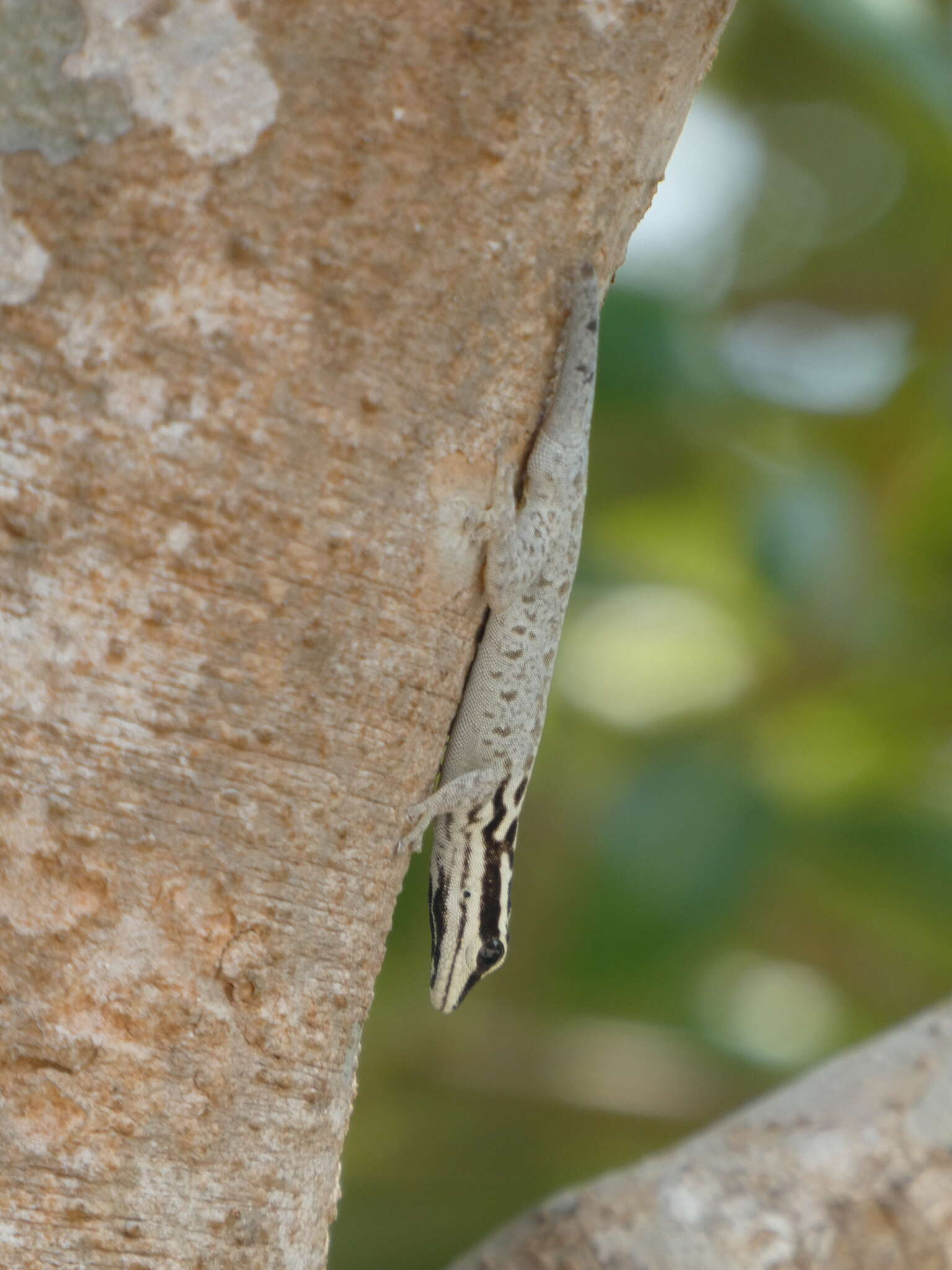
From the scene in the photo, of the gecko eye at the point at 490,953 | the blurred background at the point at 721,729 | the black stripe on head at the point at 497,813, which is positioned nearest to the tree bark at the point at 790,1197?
the gecko eye at the point at 490,953

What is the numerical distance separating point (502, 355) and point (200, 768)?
0.70m

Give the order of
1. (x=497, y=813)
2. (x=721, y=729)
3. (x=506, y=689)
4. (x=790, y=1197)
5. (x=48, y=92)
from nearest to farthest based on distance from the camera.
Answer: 1. (x=48, y=92)
2. (x=790, y=1197)
3. (x=506, y=689)
4. (x=497, y=813)
5. (x=721, y=729)

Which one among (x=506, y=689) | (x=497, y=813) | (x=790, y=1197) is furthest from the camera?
(x=497, y=813)

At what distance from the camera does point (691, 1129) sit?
5.13 metres

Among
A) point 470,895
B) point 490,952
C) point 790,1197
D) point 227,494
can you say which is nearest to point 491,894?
point 470,895

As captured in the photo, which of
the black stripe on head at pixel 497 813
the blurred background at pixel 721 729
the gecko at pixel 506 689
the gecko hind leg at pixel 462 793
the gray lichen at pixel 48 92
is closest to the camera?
the gray lichen at pixel 48 92

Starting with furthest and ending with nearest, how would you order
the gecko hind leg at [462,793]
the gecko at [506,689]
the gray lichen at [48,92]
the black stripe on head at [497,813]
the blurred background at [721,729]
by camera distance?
1. the blurred background at [721,729]
2. the black stripe on head at [497,813]
3. the gecko hind leg at [462,793]
4. the gecko at [506,689]
5. the gray lichen at [48,92]

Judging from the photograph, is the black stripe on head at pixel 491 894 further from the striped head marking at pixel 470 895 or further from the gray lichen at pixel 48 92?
the gray lichen at pixel 48 92

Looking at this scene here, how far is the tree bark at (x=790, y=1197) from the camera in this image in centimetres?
248

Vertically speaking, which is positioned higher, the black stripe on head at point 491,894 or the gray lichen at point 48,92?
the gray lichen at point 48,92

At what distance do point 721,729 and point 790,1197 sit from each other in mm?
2850

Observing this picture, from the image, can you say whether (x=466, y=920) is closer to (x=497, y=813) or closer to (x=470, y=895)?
(x=470, y=895)

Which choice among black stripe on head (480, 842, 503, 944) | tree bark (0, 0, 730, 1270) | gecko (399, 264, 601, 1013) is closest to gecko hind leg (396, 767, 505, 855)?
gecko (399, 264, 601, 1013)

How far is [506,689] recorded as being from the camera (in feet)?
8.89
